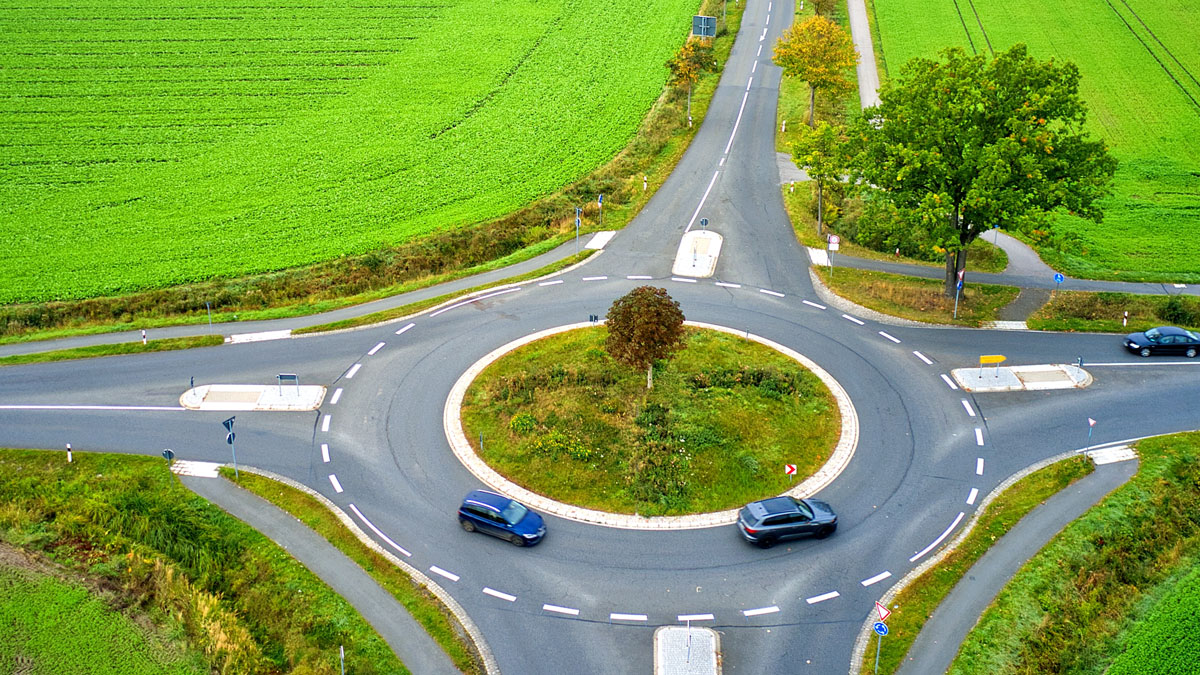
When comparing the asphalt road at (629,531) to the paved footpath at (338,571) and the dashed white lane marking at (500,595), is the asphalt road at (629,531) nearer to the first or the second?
the dashed white lane marking at (500,595)

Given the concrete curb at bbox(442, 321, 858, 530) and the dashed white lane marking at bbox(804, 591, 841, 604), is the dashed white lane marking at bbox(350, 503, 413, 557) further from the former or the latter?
the dashed white lane marking at bbox(804, 591, 841, 604)

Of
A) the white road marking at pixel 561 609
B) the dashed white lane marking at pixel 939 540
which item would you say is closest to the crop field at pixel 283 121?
the white road marking at pixel 561 609

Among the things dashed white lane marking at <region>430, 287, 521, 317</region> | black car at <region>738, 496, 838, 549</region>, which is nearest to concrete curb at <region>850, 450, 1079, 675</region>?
black car at <region>738, 496, 838, 549</region>

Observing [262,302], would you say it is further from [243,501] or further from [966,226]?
[966,226]

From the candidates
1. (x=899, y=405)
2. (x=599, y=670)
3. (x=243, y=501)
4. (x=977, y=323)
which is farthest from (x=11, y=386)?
(x=977, y=323)

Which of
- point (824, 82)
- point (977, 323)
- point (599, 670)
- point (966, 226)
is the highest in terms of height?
point (824, 82)
